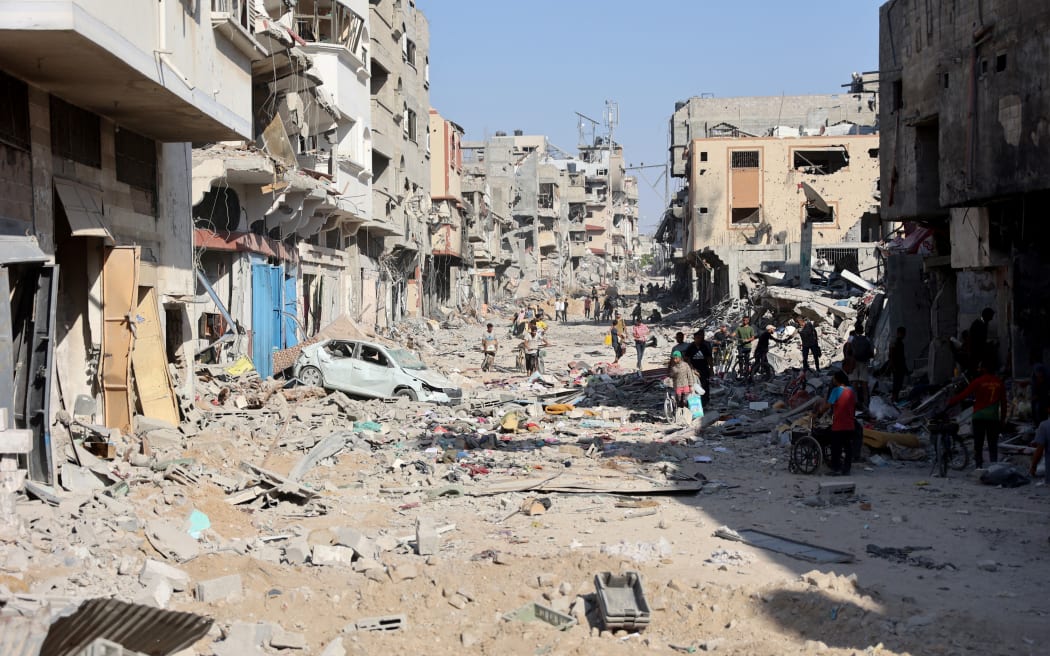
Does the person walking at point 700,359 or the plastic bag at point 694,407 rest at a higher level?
the person walking at point 700,359

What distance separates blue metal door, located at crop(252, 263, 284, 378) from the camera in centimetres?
2431

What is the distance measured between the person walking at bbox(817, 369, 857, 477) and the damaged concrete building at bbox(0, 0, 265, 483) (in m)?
8.93

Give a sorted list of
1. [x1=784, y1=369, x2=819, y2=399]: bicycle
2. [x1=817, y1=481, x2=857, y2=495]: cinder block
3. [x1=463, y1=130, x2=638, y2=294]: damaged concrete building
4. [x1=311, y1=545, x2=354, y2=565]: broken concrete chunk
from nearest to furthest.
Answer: [x1=311, y1=545, x2=354, y2=565]: broken concrete chunk < [x1=817, y1=481, x2=857, y2=495]: cinder block < [x1=784, y1=369, x2=819, y2=399]: bicycle < [x1=463, y1=130, x2=638, y2=294]: damaged concrete building

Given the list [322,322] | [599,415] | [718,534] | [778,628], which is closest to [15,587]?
[778,628]

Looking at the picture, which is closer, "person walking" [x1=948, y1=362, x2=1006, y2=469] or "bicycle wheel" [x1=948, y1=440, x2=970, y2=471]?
"person walking" [x1=948, y1=362, x2=1006, y2=469]

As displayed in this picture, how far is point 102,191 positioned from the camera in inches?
535

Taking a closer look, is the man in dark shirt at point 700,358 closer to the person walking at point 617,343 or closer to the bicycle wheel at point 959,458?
the bicycle wheel at point 959,458

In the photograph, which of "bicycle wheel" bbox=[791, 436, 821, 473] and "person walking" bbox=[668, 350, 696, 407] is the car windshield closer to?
"person walking" bbox=[668, 350, 696, 407]

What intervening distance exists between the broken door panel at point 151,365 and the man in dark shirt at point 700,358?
9843 mm

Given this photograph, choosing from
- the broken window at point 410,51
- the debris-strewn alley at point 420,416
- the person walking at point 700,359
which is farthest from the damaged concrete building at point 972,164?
the broken window at point 410,51

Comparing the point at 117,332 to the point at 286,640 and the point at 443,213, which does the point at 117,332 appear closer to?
the point at 286,640

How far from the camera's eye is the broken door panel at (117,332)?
13562 mm

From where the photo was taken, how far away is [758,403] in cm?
2006

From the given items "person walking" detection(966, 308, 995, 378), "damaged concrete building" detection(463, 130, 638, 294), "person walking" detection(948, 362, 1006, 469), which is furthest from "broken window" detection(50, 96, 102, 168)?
"damaged concrete building" detection(463, 130, 638, 294)
